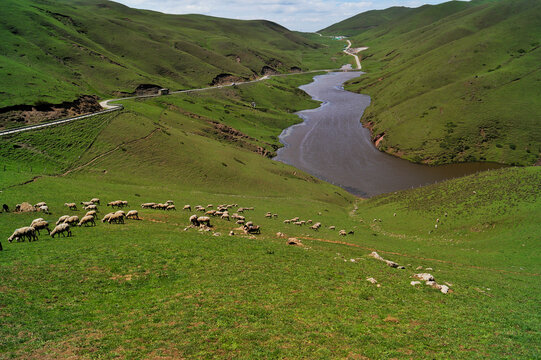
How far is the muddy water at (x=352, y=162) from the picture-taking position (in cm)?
10112

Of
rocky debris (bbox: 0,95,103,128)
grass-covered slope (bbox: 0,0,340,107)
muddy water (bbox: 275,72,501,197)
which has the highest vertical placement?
grass-covered slope (bbox: 0,0,340,107)

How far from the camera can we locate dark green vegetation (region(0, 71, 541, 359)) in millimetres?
14039

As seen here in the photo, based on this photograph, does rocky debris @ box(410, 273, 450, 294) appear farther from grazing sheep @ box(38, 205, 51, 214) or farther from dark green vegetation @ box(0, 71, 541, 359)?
grazing sheep @ box(38, 205, 51, 214)

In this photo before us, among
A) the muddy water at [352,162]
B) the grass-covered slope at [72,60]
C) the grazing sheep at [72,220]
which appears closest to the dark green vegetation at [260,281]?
the grazing sheep at [72,220]

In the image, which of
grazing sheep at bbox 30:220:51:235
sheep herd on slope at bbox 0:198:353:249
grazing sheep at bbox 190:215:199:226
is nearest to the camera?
sheep herd on slope at bbox 0:198:353:249

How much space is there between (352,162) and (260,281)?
4143 inches

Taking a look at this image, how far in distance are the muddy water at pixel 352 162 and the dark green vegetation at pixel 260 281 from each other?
45.6 meters

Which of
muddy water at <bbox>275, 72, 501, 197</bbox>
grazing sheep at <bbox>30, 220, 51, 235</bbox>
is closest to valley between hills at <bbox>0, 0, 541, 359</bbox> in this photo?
grazing sheep at <bbox>30, 220, 51, 235</bbox>

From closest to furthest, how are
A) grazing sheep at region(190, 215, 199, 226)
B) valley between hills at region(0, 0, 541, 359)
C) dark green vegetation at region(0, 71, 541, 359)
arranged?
dark green vegetation at region(0, 71, 541, 359) < valley between hills at region(0, 0, 541, 359) < grazing sheep at region(190, 215, 199, 226)

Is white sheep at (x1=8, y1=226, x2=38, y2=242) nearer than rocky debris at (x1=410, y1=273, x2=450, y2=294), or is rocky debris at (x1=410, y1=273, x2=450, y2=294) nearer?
rocky debris at (x1=410, y1=273, x2=450, y2=294)

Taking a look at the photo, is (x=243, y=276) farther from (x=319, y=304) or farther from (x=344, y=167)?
(x=344, y=167)

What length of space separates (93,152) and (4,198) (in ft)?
94.4

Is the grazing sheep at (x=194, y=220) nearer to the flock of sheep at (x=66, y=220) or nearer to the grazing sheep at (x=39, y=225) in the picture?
the flock of sheep at (x=66, y=220)

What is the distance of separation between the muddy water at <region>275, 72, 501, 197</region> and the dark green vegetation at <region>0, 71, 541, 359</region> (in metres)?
45.6
